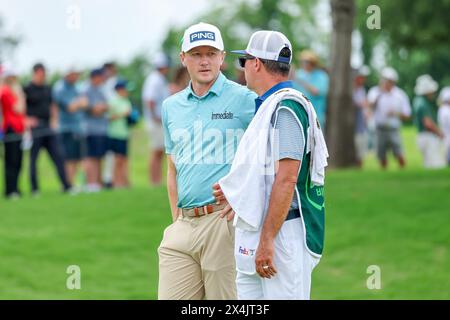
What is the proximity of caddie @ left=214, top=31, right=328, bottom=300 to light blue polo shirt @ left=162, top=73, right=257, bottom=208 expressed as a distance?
2.34 feet

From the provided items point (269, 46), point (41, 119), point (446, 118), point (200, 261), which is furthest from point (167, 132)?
point (446, 118)

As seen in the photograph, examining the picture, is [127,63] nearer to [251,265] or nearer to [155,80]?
[155,80]

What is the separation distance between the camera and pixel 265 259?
264 inches

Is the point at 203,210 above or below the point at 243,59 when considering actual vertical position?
below

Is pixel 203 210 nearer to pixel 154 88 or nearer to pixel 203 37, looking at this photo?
pixel 203 37

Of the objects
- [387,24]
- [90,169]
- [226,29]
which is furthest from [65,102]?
[226,29]

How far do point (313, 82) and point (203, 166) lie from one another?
1304 centimetres

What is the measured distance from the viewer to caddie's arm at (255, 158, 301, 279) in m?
6.68

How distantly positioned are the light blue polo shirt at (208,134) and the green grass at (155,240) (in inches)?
213

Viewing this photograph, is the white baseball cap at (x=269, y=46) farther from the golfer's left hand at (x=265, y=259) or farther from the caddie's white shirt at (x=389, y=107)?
the caddie's white shirt at (x=389, y=107)

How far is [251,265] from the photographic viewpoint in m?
6.85

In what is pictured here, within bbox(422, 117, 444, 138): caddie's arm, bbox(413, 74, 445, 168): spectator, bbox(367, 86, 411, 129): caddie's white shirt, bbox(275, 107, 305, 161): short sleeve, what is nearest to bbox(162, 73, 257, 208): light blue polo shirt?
bbox(275, 107, 305, 161): short sleeve

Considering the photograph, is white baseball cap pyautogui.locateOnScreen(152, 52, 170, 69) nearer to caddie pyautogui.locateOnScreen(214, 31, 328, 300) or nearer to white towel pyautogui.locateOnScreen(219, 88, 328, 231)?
caddie pyautogui.locateOnScreen(214, 31, 328, 300)
